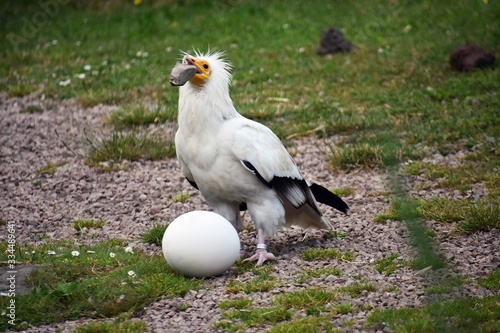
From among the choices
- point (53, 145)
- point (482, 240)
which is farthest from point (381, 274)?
point (53, 145)

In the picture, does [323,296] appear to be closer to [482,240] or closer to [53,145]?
[482,240]

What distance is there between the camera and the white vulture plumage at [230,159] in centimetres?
573

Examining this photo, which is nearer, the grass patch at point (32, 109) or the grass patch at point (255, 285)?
the grass patch at point (255, 285)

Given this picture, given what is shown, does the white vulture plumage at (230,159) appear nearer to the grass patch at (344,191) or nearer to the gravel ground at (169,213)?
the gravel ground at (169,213)

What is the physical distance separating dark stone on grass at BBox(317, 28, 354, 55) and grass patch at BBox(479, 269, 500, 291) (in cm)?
684

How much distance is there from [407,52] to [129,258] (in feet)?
22.1

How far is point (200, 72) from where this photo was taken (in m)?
5.91

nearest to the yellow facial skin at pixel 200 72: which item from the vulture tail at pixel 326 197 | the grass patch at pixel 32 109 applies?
the vulture tail at pixel 326 197

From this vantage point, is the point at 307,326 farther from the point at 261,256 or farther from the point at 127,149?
the point at 127,149

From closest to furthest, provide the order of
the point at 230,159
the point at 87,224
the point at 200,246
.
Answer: the point at 200,246 < the point at 230,159 < the point at 87,224

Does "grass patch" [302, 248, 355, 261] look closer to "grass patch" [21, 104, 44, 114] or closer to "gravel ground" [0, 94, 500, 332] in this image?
"gravel ground" [0, 94, 500, 332]

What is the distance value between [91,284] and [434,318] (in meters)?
2.08

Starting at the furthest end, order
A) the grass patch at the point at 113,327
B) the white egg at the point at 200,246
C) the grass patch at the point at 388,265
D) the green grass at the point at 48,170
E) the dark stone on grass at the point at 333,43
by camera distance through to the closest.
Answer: the dark stone on grass at the point at 333,43 < the green grass at the point at 48,170 < the grass patch at the point at 388,265 < the white egg at the point at 200,246 < the grass patch at the point at 113,327

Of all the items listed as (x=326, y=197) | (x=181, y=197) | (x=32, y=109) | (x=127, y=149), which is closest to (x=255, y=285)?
(x=326, y=197)
